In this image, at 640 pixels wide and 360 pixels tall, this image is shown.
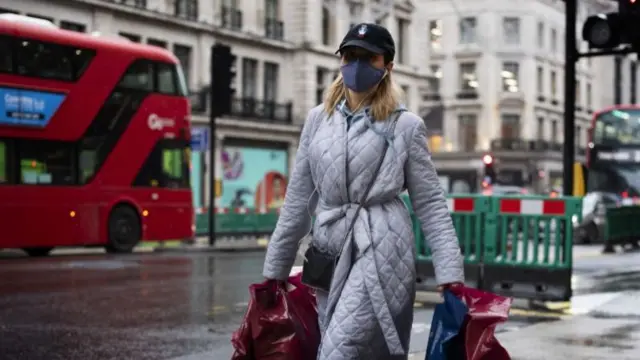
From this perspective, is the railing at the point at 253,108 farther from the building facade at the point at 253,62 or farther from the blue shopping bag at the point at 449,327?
the blue shopping bag at the point at 449,327

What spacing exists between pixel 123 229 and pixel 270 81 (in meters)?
25.7

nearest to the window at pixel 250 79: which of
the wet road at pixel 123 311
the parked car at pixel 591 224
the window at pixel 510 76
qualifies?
the parked car at pixel 591 224

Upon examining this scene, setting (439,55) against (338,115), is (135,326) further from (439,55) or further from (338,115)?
(439,55)

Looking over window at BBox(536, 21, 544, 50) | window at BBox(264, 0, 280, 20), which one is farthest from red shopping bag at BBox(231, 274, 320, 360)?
window at BBox(536, 21, 544, 50)

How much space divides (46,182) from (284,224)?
16.4 meters

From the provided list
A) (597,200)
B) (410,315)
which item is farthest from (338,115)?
(597,200)

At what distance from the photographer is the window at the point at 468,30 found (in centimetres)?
6800

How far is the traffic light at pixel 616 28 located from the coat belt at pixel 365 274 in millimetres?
8449

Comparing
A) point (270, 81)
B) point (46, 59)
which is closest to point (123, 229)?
point (46, 59)

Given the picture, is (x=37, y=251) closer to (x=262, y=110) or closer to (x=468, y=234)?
(x=468, y=234)

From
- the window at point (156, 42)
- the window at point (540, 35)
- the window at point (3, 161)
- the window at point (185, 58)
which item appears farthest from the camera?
the window at point (540, 35)

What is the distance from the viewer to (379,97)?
420 centimetres

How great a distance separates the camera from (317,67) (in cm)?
4753

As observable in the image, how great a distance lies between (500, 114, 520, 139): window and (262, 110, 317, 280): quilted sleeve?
212 ft
